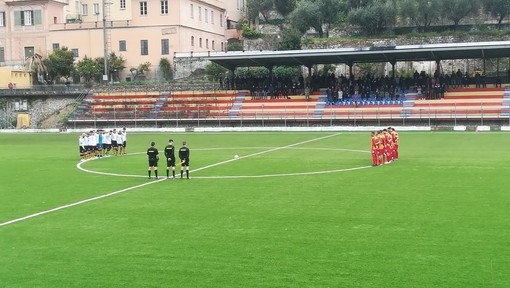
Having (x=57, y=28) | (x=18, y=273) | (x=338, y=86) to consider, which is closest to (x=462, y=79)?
(x=338, y=86)

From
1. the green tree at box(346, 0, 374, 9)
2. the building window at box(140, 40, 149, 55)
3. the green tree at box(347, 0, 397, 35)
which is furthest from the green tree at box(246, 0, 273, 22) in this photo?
the building window at box(140, 40, 149, 55)

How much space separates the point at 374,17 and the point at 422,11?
19.3ft

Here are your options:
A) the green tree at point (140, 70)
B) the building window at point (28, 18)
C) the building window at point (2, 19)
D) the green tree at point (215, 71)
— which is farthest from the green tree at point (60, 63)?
the green tree at point (215, 71)

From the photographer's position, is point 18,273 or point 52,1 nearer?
point 18,273

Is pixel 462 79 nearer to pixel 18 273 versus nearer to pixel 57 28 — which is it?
pixel 57 28

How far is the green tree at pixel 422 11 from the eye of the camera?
8119 cm

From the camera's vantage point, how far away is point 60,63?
79.6 metres

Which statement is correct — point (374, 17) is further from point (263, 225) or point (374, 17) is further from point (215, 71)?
point (263, 225)

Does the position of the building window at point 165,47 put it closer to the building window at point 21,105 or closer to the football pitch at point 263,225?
the building window at point 21,105

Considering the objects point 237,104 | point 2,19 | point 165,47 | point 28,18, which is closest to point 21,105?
point 28,18

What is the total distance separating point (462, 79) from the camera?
209 feet

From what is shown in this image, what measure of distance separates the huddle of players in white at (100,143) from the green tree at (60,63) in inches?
1769

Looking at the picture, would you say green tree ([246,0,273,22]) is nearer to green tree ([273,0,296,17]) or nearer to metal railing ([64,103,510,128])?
green tree ([273,0,296,17])

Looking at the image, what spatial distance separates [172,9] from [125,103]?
16312 mm
